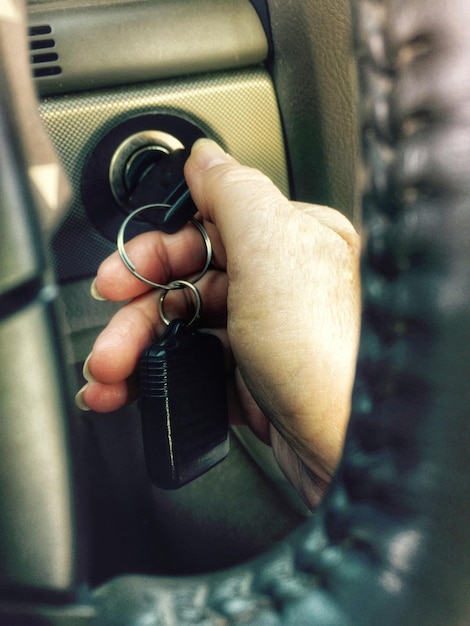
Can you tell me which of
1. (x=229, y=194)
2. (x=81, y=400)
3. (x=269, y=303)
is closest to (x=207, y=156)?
(x=229, y=194)

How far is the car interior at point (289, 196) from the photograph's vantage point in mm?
197

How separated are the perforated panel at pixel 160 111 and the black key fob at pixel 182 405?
191 mm

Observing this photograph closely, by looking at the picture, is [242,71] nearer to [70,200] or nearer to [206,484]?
[70,200]

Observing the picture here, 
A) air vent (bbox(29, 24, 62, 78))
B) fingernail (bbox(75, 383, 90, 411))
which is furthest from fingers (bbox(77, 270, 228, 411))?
air vent (bbox(29, 24, 62, 78))

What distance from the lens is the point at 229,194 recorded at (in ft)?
2.49

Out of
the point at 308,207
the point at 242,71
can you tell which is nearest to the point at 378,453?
the point at 308,207

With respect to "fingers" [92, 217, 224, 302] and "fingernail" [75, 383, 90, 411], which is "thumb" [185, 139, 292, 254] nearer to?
"fingers" [92, 217, 224, 302]

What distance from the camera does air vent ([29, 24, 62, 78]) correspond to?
0.78 m

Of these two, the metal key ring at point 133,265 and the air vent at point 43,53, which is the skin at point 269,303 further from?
the air vent at point 43,53

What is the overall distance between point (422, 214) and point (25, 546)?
1.06 feet

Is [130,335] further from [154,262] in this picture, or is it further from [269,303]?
[269,303]

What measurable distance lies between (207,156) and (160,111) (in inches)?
4.1

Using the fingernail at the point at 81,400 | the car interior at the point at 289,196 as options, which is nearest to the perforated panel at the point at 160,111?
the car interior at the point at 289,196

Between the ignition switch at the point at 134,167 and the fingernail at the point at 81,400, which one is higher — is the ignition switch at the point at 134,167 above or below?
above
